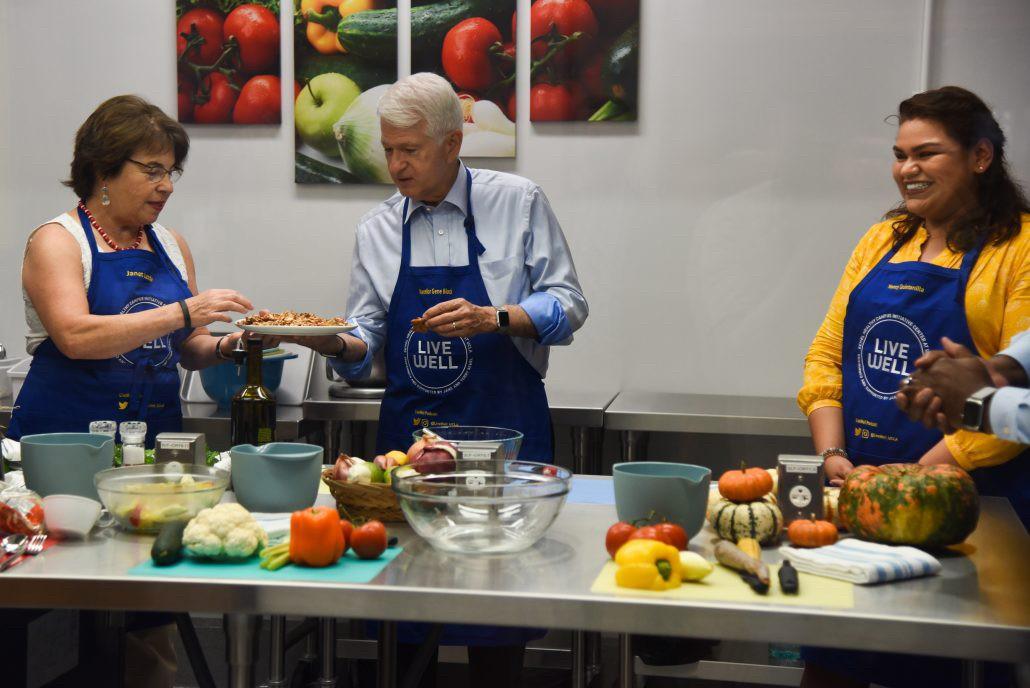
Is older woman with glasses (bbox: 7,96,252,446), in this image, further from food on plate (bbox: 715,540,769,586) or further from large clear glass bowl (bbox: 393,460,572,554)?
food on plate (bbox: 715,540,769,586)

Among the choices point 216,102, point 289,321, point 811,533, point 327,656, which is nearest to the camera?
point 811,533

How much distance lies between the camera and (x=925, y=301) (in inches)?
95.2

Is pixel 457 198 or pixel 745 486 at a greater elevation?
pixel 457 198

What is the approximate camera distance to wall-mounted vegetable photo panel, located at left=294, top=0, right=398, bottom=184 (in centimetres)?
420

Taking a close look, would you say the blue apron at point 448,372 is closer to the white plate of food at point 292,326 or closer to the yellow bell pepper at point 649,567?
the white plate of food at point 292,326

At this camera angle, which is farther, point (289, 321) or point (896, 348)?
point (289, 321)

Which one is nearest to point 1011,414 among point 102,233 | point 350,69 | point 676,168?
point 102,233

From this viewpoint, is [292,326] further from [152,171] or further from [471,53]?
[471,53]

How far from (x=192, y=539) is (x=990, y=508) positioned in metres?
1.50

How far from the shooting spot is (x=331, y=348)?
110 inches

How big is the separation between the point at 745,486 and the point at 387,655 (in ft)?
2.95

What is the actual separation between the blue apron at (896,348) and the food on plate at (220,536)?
1419mm

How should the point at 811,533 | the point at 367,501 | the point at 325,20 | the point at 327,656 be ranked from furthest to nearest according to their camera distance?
the point at 325,20 → the point at 327,656 → the point at 367,501 → the point at 811,533

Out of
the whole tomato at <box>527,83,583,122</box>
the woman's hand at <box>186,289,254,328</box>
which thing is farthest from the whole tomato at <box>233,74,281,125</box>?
the woman's hand at <box>186,289,254,328</box>
